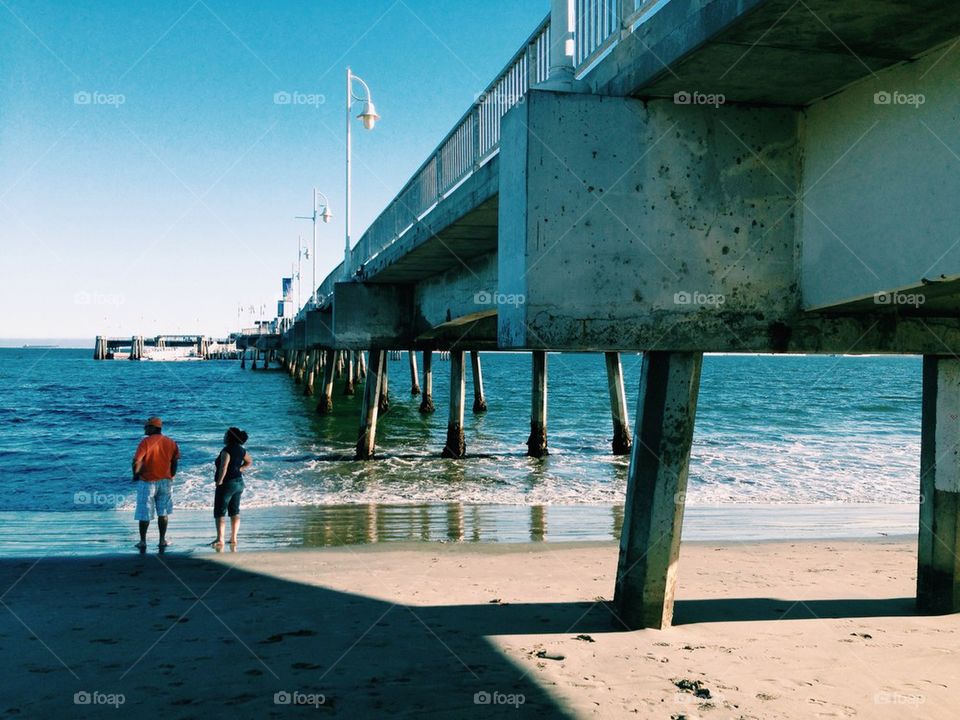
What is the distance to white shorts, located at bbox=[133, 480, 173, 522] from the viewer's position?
9852 millimetres

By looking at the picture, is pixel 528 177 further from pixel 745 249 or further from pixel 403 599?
pixel 403 599

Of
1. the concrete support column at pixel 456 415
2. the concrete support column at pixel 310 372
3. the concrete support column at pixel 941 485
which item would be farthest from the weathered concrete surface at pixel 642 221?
the concrete support column at pixel 310 372

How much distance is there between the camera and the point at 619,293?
5527 millimetres

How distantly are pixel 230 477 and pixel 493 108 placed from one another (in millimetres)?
5412

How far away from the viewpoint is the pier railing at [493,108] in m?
5.66

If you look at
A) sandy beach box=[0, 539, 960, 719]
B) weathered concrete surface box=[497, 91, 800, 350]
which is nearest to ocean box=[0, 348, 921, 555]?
sandy beach box=[0, 539, 960, 719]

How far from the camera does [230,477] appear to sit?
10.1m

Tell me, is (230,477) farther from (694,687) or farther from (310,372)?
(310,372)

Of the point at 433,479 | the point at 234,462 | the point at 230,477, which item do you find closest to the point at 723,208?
the point at 234,462

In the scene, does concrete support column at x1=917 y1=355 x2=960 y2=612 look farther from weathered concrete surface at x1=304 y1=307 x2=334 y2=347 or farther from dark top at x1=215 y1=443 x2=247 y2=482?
weathered concrete surface at x1=304 y1=307 x2=334 y2=347

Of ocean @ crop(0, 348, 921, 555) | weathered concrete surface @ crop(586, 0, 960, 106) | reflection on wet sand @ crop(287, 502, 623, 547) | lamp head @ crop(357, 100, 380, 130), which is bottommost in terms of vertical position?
ocean @ crop(0, 348, 921, 555)

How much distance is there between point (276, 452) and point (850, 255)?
63.6 ft

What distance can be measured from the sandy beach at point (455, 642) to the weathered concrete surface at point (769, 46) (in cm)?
387

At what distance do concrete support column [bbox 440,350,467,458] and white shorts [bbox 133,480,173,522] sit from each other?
11.5m
